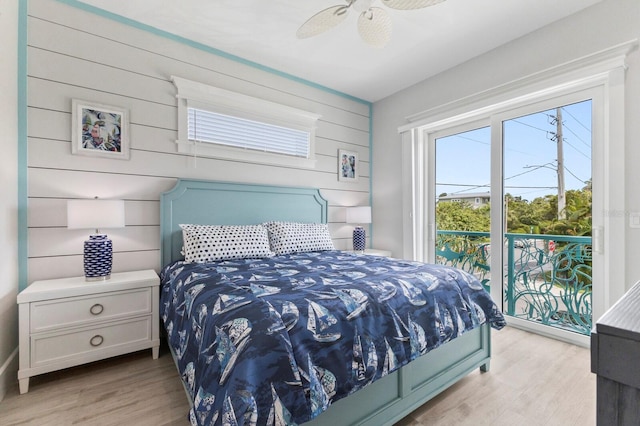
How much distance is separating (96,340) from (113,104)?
181 cm

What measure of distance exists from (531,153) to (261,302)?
113 inches

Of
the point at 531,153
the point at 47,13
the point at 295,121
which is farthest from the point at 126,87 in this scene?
the point at 531,153

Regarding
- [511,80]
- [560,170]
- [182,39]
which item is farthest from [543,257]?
[182,39]

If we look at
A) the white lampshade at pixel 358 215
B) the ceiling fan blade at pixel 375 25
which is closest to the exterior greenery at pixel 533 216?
the white lampshade at pixel 358 215

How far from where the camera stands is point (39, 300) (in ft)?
6.03

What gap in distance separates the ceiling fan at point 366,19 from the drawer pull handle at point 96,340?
2517mm

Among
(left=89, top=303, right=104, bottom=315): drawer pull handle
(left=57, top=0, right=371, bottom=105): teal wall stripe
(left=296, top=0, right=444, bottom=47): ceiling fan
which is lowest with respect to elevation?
(left=89, top=303, right=104, bottom=315): drawer pull handle

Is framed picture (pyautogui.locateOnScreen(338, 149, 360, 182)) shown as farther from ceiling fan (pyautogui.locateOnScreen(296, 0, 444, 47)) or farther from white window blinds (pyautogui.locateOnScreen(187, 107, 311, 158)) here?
ceiling fan (pyautogui.locateOnScreen(296, 0, 444, 47))

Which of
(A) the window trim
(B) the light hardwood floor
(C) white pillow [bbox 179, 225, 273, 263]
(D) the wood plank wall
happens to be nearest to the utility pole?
(A) the window trim

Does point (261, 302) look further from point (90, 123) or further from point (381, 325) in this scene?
point (90, 123)

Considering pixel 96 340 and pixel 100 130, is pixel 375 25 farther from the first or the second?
pixel 96 340

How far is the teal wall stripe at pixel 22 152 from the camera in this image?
6.95 ft

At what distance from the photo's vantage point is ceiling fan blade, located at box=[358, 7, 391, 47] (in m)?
1.94

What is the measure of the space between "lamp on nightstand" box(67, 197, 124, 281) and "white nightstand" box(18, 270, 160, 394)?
9cm
